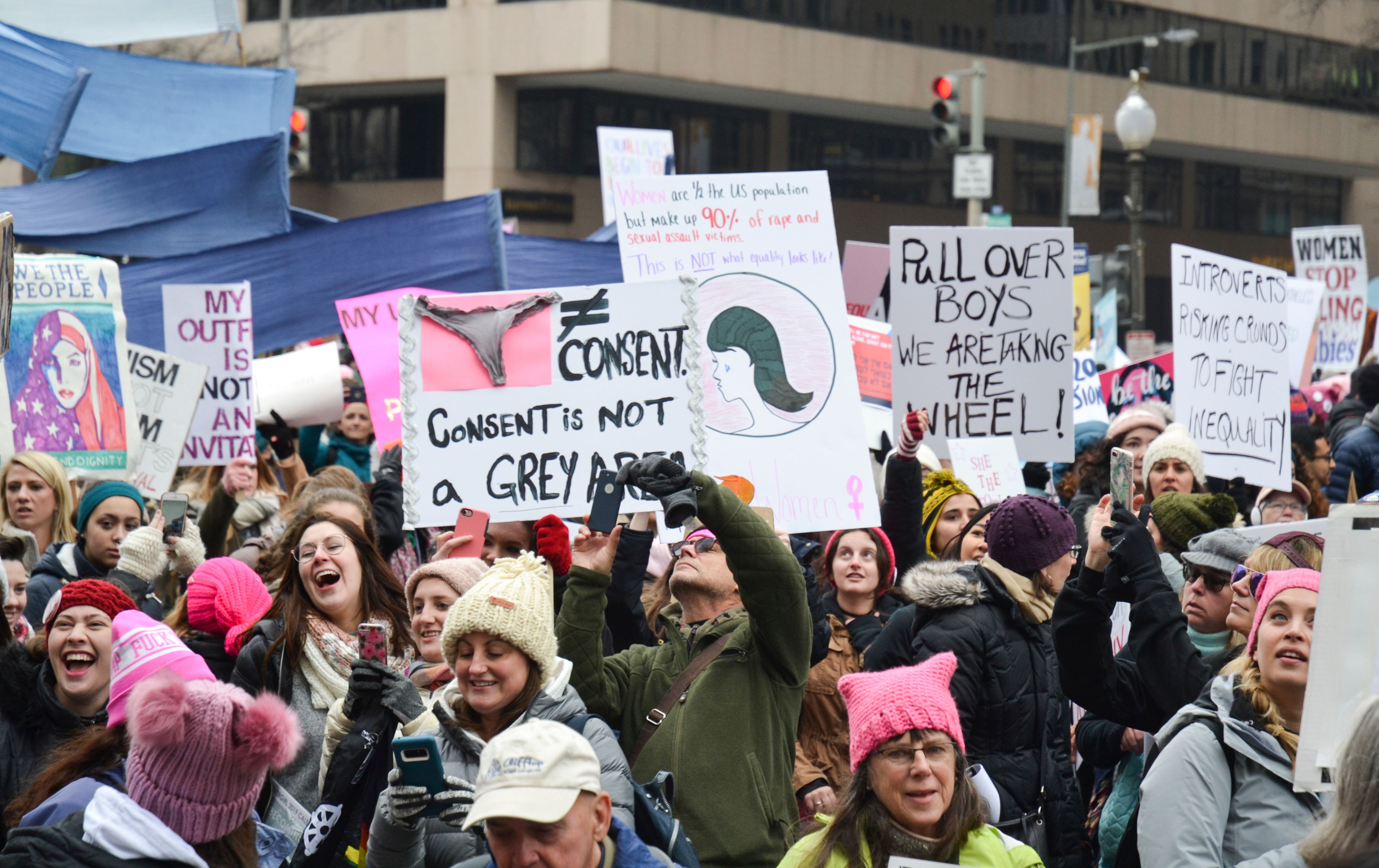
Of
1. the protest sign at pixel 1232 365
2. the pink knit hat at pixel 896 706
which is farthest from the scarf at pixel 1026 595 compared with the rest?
the protest sign at pixel 1232 365

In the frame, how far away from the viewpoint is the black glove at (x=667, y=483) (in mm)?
3785

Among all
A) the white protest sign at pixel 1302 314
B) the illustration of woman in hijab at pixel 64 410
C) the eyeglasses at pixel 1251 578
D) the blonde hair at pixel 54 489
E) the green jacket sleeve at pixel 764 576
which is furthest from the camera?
the white protest sign at pixel 1302 314

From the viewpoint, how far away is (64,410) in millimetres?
7480

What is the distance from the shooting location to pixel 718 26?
111ft

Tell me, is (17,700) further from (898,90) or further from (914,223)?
(914,223)

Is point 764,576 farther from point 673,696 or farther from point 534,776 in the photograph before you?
point 534,776

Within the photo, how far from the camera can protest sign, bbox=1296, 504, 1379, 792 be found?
2627 millimetres

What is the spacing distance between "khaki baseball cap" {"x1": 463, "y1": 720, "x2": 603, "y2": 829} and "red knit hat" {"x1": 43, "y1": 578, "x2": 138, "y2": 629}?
192cm

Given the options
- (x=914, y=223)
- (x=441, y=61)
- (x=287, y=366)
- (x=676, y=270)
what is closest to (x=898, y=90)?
(x=914, y=223)

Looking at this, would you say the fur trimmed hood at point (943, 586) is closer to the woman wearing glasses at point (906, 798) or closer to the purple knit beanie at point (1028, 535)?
the purple knit beanie at point (1028, 535)

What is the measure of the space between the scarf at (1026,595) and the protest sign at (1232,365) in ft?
9.58

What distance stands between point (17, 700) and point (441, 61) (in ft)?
105

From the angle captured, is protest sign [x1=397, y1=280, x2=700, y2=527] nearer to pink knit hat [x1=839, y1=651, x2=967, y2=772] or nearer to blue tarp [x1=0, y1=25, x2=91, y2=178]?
pink knit hat [x1=839, y1=651, x2=967, y2=772]

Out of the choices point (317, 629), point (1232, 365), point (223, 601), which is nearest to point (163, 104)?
point (223, 601)
